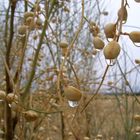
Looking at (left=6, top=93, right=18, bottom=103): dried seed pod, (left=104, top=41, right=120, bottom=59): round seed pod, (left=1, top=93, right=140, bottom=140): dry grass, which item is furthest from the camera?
(left=1, top=93, right=140, bottom=140): dry grass

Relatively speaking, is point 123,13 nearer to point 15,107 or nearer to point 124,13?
point 124,13

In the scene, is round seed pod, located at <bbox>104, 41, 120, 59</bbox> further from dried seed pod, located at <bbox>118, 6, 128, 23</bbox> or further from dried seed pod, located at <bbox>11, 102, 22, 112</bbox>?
dried seed pod, located at <bbox>11, 102, 22, 112</bbox>

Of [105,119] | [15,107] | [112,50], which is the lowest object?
[105,119]

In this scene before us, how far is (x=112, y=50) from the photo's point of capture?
0.44m

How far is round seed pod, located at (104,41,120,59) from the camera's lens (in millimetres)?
438

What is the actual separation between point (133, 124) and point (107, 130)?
805 millimetres

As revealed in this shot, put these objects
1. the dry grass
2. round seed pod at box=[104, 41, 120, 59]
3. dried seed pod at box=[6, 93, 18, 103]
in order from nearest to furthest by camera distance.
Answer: round seed pod at box=[104, 41, 120, 59], dried seed pod at box=[6, 93, 18, 103], the dry grass

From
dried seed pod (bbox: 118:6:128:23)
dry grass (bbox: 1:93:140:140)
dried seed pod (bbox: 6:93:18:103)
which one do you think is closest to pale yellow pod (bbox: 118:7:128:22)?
dried seed pod (bbox: 118:6:128:23)

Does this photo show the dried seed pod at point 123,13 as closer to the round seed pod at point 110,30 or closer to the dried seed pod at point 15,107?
the round seed pod at point 110,30

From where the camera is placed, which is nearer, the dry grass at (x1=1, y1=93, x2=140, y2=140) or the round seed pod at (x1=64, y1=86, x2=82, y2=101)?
the round seed pod at (x1=64, y1=86, x2=82, y2=101)

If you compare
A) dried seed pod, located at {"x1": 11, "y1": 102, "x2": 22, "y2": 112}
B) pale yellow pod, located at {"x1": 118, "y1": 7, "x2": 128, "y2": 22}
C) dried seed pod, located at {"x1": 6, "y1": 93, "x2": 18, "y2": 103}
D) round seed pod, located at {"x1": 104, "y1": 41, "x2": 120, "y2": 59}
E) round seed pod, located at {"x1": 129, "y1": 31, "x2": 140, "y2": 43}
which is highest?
pale yellow pod, located at {"x1": 118, "y1": 7, "x2": 128, "y2": 22}

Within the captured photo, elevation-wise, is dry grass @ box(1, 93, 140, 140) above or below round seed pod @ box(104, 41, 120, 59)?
below

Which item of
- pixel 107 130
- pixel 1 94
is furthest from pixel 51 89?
pixel 107 130

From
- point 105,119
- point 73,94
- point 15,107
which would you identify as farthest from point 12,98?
point 105,119
